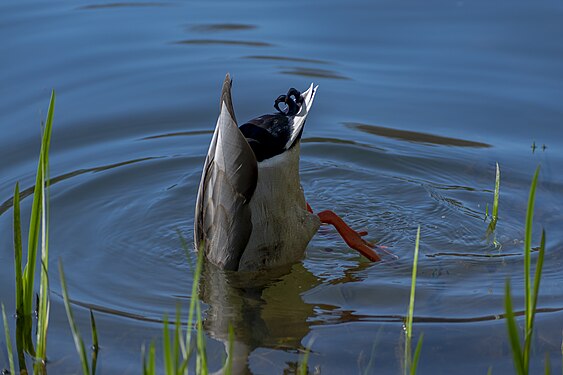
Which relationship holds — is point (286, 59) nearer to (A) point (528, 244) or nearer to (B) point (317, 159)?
(B) point (317, 159)

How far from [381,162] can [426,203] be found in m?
0.65

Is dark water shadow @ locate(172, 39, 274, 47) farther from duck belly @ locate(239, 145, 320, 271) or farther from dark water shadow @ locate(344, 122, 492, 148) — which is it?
duck belly @ locate(239, 145, 320, 271)

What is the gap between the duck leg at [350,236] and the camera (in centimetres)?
517

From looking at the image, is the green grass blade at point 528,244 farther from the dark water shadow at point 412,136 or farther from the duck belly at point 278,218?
the dark water shadow at point 412,136

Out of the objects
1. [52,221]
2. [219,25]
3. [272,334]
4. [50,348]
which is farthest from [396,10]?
[50,348]

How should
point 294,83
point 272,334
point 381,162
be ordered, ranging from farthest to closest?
point 294,83
point 381,162
point 272,334

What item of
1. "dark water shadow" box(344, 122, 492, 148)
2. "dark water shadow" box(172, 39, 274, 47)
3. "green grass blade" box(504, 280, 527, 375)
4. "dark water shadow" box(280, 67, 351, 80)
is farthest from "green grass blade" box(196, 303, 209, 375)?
"dark water shadow" box(172, 39, 274, 47)

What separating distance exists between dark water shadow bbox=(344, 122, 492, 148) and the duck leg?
1.60 metres

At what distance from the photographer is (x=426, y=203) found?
5840 mm

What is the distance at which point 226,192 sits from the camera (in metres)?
4.86

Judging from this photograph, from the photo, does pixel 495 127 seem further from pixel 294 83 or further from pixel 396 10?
pixel 396 10

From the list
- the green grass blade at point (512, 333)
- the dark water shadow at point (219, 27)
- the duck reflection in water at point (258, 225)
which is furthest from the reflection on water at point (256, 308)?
the dark water shadow at point (219, 27)

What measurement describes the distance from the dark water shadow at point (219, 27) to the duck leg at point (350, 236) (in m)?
3.46

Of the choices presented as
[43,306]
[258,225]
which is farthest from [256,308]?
[43,306]
